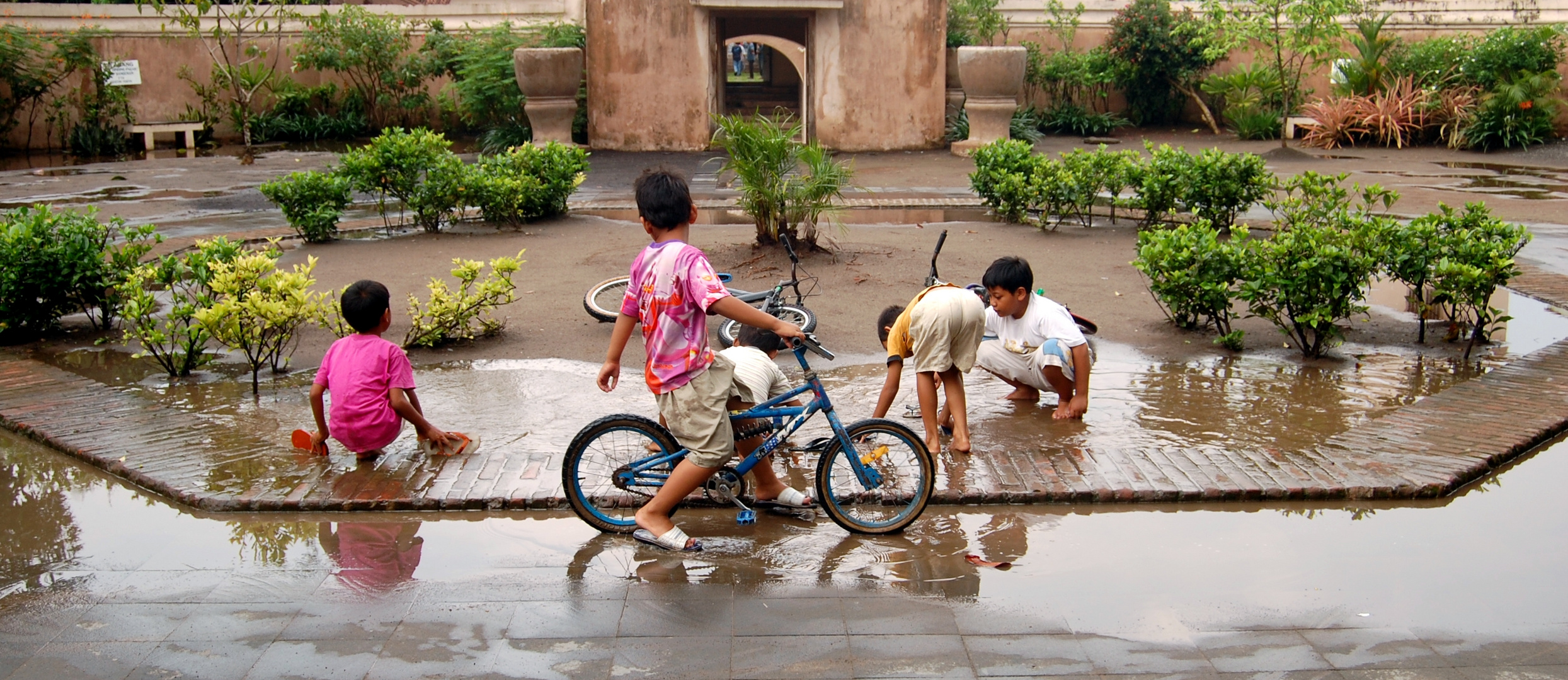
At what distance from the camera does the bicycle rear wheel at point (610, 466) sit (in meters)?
4.45

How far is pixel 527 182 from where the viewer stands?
11445mm

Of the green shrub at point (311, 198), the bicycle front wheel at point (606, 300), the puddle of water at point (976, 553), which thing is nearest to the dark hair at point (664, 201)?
the puddle of water at point (976, 553)

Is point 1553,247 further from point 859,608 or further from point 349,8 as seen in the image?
point 349,8

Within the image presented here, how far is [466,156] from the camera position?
768 inches

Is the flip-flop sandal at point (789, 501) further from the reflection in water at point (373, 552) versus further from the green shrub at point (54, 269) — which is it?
the green shrub at point (54, 269)

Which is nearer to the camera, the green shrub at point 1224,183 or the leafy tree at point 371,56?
the green shrub at point 1224,183

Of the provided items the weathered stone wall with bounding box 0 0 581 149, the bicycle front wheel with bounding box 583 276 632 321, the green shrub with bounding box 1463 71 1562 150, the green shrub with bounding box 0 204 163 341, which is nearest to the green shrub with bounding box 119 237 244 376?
the green shrub with bounding box 0 204 163 341

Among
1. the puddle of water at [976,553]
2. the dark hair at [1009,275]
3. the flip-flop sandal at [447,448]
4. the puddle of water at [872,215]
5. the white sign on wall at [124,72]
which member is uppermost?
the white sign on wall at [124,72]

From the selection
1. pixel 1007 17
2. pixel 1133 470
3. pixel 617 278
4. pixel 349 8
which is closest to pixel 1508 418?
pixel 1133 470

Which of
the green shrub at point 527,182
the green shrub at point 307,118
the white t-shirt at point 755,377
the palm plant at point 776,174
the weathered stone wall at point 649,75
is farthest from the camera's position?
the green shrub at point 307,118

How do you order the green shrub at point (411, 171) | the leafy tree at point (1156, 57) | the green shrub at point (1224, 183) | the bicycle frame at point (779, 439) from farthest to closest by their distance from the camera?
the leafy tree at point (1156, 57)
the green shrub at point (411, 171)
the green shrub at point (1224, 183)
the bicycle frame at point (779, 439)

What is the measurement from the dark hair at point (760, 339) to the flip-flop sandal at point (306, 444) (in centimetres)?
199

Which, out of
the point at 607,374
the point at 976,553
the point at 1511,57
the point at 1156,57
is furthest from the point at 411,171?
the point at 1511,57

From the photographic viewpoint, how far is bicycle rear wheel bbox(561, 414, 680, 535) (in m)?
4.45
